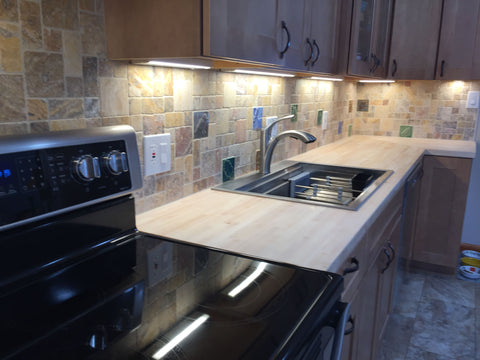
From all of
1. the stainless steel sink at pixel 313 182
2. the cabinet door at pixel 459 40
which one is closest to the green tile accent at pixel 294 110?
the stainless steel sink at pixel 313 182

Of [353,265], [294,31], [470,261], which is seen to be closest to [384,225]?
[353,265]

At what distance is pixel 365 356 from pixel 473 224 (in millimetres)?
2227

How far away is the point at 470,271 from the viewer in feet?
9.53

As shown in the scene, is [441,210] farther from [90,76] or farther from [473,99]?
[90,76]

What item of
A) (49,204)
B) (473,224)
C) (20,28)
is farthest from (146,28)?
(473,224)

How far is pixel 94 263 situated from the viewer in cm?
89

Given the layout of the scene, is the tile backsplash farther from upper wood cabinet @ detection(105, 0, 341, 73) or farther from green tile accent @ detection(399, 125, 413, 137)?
green tile accent @ detection(399, 125, 413, 137)

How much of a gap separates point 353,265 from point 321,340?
0.48 m

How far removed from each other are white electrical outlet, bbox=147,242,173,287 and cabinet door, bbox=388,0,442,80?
2360 millimetres

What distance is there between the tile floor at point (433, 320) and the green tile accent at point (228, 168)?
1.19 meters

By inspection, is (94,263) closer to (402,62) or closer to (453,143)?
(402,62)

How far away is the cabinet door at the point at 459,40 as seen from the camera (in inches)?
106

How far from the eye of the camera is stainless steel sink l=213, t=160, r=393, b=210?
174 centimetres

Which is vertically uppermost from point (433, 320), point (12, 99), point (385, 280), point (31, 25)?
point (31, 25)
